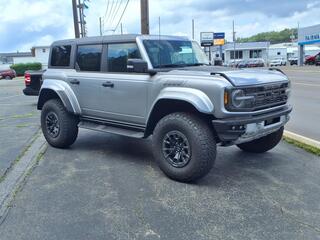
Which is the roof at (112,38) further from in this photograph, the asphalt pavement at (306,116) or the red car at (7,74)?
the red car at (7,74)

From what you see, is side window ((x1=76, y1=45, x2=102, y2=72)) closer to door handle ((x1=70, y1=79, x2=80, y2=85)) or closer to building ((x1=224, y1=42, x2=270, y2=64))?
door handle ((x1=70, y1=79, x2=80, y2=85))

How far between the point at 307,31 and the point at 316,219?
184 feet

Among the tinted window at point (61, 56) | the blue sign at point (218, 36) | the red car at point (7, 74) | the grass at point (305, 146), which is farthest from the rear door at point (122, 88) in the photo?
the blue sign at point (218, 36)

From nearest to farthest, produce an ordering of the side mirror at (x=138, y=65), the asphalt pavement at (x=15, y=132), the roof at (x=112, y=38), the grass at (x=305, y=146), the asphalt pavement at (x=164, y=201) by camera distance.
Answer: the asphalt pavement at (x=164, y=201) < the side mirror at (x=138, y=65) < the roof at (x=112, y=38) < the grass at (x=305, y=146) < the asphalt pavement at (x=15, y=132)

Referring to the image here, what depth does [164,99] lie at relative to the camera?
5.44m

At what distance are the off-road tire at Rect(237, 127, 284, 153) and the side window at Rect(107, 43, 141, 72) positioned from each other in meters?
2.38

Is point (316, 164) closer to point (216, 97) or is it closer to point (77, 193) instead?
point (216, 97)

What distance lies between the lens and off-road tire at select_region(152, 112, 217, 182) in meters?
5.00

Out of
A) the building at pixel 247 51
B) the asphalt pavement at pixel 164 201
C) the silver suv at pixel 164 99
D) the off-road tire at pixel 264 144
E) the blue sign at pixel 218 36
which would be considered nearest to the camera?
the asphalt pavement at pixel 164 201

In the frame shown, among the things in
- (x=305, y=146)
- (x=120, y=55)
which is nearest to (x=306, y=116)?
(x=305, y=146)

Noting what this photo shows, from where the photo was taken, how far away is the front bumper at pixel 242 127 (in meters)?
4.89

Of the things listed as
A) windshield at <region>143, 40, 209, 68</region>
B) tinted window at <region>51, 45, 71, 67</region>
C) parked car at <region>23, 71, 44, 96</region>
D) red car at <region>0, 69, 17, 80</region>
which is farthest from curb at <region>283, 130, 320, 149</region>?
red car at <region>0, 69, 17, 80</region>

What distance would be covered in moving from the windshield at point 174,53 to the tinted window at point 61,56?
6.23 ft

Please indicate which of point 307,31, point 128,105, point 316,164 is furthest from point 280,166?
point 307,31
